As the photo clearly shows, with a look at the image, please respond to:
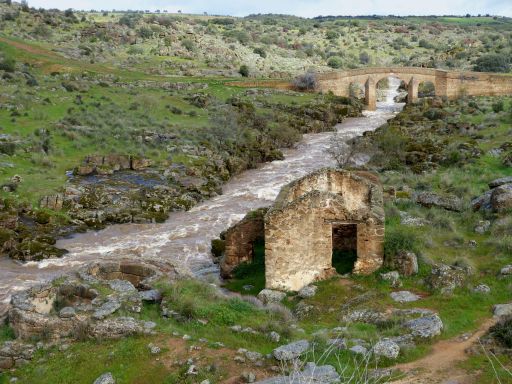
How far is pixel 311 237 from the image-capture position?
51.1 ft

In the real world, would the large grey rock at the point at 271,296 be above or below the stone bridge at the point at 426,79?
below

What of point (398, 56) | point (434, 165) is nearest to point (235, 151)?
point (434, 165)

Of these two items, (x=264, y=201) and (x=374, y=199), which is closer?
(x=374, y=199)

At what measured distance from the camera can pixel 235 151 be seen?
37719mm

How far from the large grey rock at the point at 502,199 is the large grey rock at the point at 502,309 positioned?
6.95 metres

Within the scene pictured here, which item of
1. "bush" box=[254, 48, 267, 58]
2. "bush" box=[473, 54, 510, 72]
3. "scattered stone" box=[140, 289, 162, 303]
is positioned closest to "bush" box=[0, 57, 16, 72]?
"scattered stone" box=[140, 289, 162, 303]

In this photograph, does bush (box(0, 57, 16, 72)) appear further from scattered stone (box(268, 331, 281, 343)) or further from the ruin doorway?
scattered stone (box(268, 331, 281, 343))

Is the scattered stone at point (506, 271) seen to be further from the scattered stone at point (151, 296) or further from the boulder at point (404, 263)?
the scattered stone at point (151, 296)

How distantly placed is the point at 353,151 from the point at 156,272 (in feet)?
69.5

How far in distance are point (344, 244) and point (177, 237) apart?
31.1 feet

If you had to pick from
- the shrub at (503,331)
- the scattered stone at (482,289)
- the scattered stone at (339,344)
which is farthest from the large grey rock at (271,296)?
the shrub at (503,331)

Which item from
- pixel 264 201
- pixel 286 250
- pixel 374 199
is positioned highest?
pixel 374 199

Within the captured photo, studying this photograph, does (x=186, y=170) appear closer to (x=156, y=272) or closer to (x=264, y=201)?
(x=264, y=201)

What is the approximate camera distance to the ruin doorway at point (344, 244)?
55.0ft
